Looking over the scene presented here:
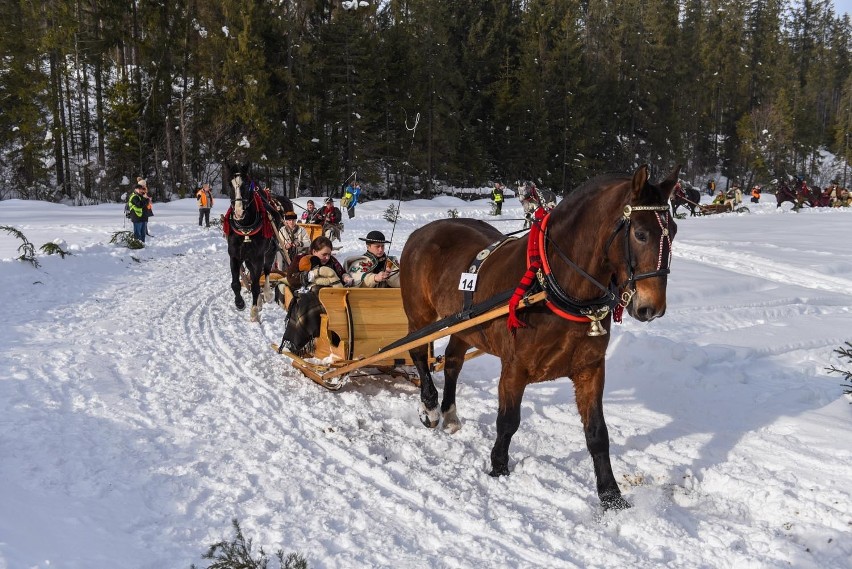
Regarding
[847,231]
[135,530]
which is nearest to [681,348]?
[135,530]

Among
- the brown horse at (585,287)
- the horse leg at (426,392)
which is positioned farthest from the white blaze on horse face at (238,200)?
the brown horse at (585,287)

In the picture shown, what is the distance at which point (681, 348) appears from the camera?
678 centimetres

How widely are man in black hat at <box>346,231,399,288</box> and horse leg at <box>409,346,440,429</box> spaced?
144 centimetres

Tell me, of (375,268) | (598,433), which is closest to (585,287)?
(598,433)

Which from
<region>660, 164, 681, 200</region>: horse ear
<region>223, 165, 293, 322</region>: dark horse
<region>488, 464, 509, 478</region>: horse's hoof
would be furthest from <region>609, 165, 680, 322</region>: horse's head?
<region>223, 165, 293, 322</region>: dark horse

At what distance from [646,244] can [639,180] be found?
34cm

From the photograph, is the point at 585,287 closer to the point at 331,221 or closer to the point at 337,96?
the point at 331,221

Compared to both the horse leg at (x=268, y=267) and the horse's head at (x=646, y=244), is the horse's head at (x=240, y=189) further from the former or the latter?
the horse's head at (x=646, y=244)

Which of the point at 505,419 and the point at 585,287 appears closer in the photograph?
the point at 585,287

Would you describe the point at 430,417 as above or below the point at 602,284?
below

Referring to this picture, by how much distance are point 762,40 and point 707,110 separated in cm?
1049

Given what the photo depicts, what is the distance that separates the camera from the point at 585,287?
3.85 metres

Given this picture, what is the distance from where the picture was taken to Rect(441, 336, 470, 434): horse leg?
17.4ft

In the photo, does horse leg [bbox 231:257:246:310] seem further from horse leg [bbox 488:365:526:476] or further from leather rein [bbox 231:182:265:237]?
horse leg [bbox 488:365:526:476]
